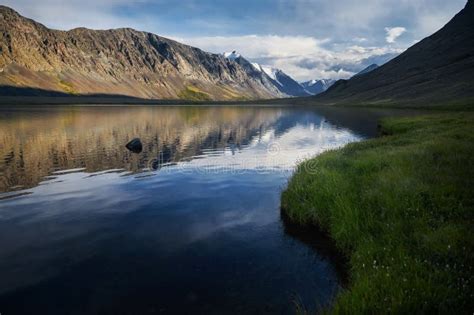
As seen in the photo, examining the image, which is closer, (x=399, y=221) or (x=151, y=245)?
(x=399, y=221)

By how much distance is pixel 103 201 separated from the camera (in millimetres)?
21609

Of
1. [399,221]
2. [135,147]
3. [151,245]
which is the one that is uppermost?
[399,221]

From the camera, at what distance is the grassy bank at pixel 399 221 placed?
822cm

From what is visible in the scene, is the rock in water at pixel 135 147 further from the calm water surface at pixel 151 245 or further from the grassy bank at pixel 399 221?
the grassy bank at pixel 399 221

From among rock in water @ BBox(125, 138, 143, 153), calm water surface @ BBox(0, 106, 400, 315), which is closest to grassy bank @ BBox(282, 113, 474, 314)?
calm water surface @ BBox(0, 106, 400, 315)

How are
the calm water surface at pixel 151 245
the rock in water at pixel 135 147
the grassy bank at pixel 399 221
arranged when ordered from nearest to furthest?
Answer: the grassy bank at pixel 399 221 < the calm water surface at pixel 151 245 < the rock in water at pixel 135 147

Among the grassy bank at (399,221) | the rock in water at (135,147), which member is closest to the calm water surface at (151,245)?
the grassy bank at (399,221)

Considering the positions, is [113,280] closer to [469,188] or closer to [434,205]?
[434,205]

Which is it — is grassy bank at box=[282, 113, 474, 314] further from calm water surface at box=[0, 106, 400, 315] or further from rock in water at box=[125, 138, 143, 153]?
rock in water at box=[125, 138, 143, 153]

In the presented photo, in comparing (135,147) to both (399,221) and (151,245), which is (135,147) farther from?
(399,221)

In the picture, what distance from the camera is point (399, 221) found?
12383mm

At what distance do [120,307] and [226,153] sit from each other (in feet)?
104

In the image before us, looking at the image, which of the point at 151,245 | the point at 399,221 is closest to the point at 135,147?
the point at 151,245

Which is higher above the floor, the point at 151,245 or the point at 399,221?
the point at 399,221
